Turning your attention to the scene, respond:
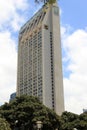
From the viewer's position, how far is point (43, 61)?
134 meters

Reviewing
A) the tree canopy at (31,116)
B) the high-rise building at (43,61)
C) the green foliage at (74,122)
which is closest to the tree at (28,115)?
the tree canopy at (31,116)

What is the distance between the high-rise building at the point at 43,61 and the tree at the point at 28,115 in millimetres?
73701

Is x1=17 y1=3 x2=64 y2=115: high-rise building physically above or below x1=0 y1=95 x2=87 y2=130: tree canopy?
above

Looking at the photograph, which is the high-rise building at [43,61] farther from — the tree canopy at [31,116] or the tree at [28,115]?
the tree at [28,115]

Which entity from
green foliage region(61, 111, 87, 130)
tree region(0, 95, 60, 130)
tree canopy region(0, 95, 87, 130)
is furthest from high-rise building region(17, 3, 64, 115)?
tree region(0, 95, 60, 130)

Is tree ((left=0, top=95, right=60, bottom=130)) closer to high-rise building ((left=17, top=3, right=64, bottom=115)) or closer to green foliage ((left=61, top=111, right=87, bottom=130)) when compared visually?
green foliage ((left=61, top=111, right=87, bottom=130))

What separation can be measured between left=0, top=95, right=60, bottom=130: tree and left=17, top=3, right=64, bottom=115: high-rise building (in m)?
73.7

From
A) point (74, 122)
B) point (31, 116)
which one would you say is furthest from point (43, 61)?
point (31, 116)

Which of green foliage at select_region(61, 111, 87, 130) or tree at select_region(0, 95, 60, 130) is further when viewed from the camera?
green foliage at select_region(61, 111, 87, 130)

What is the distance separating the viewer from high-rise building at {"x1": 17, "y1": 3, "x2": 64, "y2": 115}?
418ft

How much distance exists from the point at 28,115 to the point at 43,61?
86.6m

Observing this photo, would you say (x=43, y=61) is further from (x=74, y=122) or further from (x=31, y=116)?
(x=31, y=116)

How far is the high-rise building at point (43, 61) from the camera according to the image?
418 ft

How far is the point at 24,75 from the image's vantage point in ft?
471
